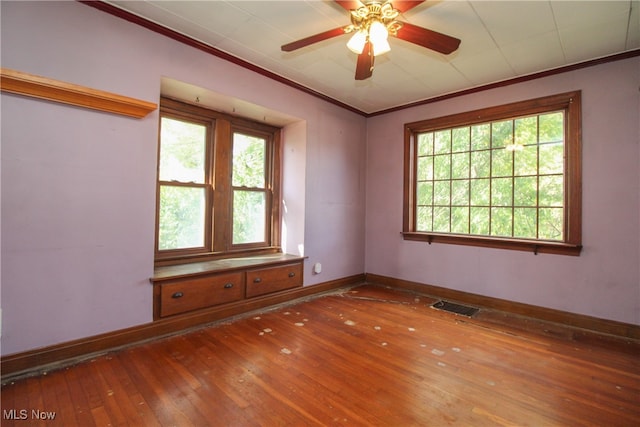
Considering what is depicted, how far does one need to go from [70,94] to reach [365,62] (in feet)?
7.05

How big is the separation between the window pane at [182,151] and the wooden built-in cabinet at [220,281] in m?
0.98

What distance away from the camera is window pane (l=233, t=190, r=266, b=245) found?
12.1 ft

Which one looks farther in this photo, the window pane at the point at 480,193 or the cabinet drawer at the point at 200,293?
the window pane at the point at 480,193

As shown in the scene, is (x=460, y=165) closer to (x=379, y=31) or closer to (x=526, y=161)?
(x=526, y=161)

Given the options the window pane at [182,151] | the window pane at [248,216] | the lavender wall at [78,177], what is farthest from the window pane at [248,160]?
the lavender wall at [78,177]

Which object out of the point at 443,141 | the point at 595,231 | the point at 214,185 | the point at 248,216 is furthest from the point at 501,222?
the point at 214,185

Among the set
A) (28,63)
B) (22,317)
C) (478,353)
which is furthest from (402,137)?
(22,317)

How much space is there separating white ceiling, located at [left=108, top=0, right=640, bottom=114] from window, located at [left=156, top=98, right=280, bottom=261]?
33.0 inches

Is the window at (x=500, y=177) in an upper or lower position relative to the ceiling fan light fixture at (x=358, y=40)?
lower

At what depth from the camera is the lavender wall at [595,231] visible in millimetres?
2762

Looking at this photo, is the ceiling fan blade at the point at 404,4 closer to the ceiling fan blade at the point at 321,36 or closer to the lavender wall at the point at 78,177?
the ceiling fan blade at the point at 321,36

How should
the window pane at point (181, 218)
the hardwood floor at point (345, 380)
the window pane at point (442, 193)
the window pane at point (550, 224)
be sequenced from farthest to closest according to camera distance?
the window pane at point (442, 193) < the window pane at point (550, 224) < the window pane at point (181, 218) < the hardwood floor at point (345, 380)

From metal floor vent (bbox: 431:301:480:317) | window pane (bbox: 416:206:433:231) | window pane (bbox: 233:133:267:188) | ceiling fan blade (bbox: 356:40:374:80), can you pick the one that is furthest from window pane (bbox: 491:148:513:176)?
window pane (bbox: 233:133:267:188)

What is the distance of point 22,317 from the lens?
198 cm
